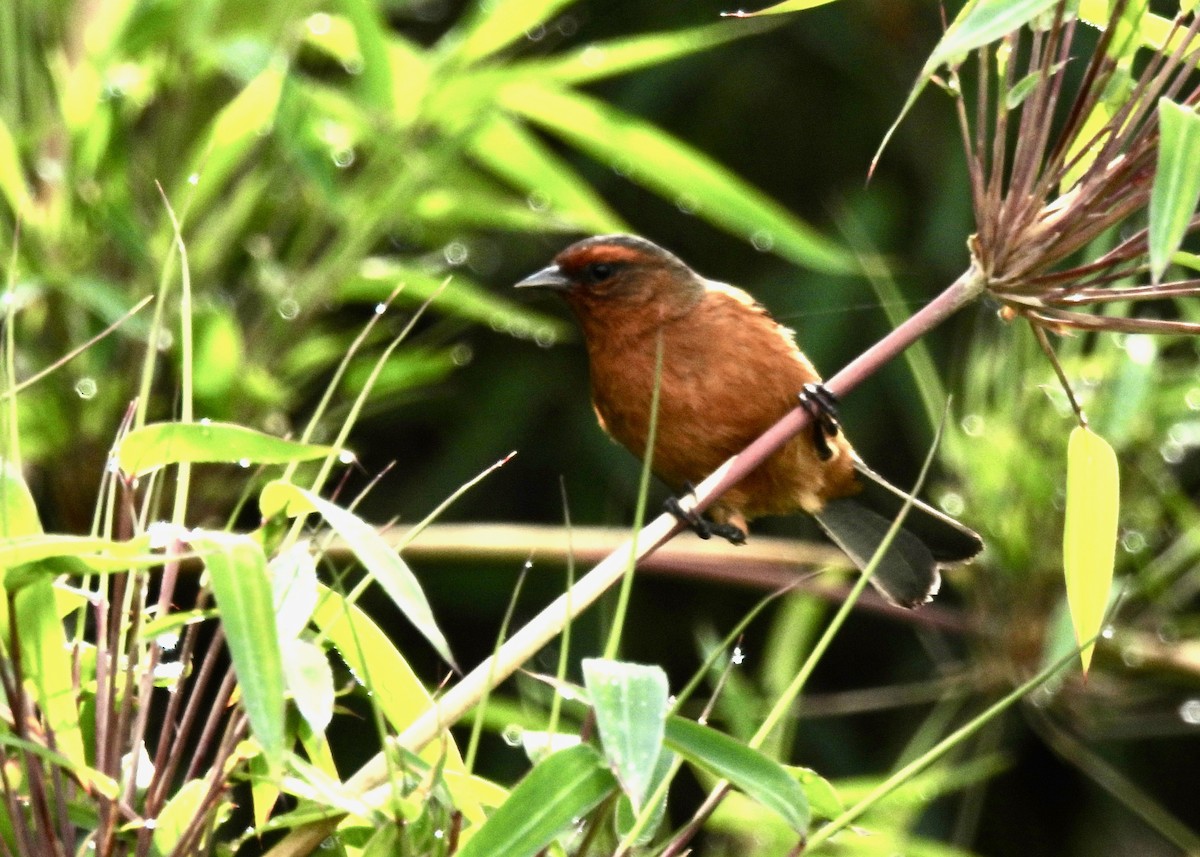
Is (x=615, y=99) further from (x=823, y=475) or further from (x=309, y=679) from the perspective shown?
(x=309, y=679)

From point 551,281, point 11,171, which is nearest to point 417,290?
point 551,281

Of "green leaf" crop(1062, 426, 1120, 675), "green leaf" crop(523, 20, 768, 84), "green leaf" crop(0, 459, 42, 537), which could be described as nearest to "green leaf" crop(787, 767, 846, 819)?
"green leaf" crop(1062, 426, 1120, 675)

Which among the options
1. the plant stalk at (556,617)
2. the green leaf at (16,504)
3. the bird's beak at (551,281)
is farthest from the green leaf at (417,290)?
the green leaf at (16,504)

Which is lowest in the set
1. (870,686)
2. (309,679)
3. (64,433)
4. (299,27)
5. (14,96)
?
(870,686)

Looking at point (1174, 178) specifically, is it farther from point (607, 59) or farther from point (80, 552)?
point (607, 59)

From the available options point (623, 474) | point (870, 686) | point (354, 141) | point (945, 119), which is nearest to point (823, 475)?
point (354, 141)

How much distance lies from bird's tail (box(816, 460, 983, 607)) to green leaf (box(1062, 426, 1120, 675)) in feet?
2.68

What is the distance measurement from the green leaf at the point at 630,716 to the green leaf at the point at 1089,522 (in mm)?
591

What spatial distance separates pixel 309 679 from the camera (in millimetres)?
1473

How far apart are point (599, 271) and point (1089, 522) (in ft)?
4.73

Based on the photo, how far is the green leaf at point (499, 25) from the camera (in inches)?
129

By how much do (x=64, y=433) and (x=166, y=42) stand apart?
83cm

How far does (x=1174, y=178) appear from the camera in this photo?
1.57 metres

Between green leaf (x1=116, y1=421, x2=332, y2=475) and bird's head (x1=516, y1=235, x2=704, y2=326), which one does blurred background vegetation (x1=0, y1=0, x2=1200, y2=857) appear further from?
green leaf (x1=116, y1=421, x2=332, y2=475)
